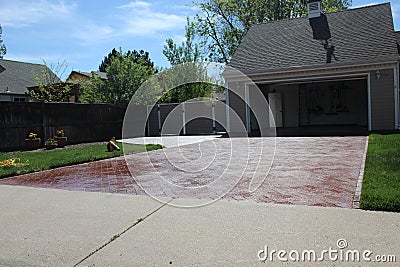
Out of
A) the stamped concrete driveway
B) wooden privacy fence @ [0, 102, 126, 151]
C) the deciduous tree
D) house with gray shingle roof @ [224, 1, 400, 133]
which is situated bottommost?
the stamped concrete driveway

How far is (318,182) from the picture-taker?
Answer: 5359mm

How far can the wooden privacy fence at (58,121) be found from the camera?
12.3 metres

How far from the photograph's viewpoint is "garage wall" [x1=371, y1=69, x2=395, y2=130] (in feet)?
43.0

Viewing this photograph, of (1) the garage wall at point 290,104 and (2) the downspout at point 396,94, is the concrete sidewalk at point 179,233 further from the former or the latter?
(1) the garage wall at point 290,104

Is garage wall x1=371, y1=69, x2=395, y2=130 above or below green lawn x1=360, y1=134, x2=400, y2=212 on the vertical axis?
above

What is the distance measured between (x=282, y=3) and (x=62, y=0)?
808 inches

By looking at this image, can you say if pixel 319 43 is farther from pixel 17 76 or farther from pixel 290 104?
pixel 17 76

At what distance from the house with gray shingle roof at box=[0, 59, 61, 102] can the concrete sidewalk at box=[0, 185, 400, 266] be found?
2107cm

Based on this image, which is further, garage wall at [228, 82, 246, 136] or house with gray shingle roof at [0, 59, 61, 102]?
house with gray shingle roof at [0, 59, 61, 102]

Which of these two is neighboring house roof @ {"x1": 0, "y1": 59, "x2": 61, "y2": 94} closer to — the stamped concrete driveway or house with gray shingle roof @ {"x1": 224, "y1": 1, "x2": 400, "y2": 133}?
house with gray shingle roof @ {"x1": 224, "y1": 1, "x2": 400, "y2": 133}

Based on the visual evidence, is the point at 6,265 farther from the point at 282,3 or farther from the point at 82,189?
the point at 282,3

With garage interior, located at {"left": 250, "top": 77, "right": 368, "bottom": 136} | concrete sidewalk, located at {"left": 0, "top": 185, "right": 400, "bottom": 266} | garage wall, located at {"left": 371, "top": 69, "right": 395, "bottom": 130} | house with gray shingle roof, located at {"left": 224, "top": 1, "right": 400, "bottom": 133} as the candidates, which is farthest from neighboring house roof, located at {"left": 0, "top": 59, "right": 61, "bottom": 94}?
concrete sidewalk, located at {"left": 0, "top": 185, "right": 400, "bottom": 266}

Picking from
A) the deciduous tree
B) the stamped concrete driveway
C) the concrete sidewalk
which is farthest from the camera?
the deciduous tree

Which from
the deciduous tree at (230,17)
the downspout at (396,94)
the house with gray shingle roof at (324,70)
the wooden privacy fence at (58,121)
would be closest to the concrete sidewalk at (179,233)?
the wooden privacy fence at (58,121)
